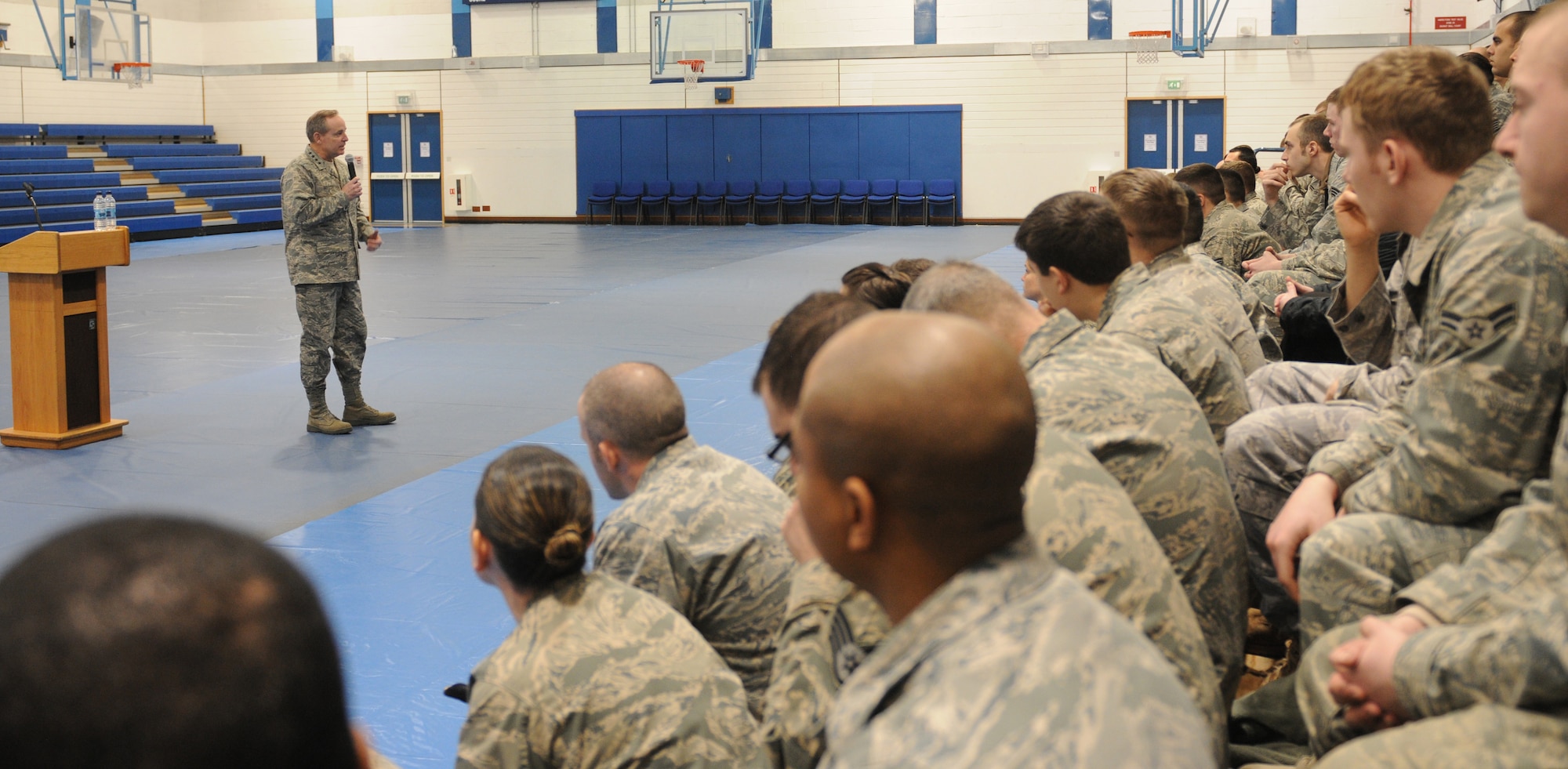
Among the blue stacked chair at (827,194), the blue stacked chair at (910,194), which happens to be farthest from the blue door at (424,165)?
the blue stacked chair at (910,194)

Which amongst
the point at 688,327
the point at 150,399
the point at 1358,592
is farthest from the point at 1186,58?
the point at 1358,592

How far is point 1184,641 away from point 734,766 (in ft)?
2.68

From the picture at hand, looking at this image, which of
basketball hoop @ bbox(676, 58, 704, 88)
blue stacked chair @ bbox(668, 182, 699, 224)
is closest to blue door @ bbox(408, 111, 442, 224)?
blue stacked chair @ bbox(668, 182, 699, 224)

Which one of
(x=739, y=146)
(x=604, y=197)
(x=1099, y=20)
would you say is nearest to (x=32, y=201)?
(x=604, y=197)

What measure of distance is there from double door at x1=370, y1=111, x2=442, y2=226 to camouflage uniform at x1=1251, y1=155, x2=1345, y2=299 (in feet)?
→ 71.4

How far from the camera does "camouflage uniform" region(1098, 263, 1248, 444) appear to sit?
140 inches

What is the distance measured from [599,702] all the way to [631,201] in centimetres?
2345

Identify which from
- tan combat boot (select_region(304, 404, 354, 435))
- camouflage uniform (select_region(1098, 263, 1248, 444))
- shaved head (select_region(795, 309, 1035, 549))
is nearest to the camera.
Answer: shaved head (select_region(795, 309, 1035, 549))

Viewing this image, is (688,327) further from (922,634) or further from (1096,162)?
(1096,162)

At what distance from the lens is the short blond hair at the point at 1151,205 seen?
4371 millimetres

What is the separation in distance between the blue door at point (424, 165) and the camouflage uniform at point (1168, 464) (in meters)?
25.0

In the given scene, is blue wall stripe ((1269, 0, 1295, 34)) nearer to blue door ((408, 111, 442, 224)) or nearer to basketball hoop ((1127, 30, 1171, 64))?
basketball hoop ((1127, 30, 1171, 64))

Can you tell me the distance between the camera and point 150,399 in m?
7.83

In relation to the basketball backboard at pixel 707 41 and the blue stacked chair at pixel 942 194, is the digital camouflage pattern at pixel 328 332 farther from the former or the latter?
the blue stacked chair at pixel 942 194
